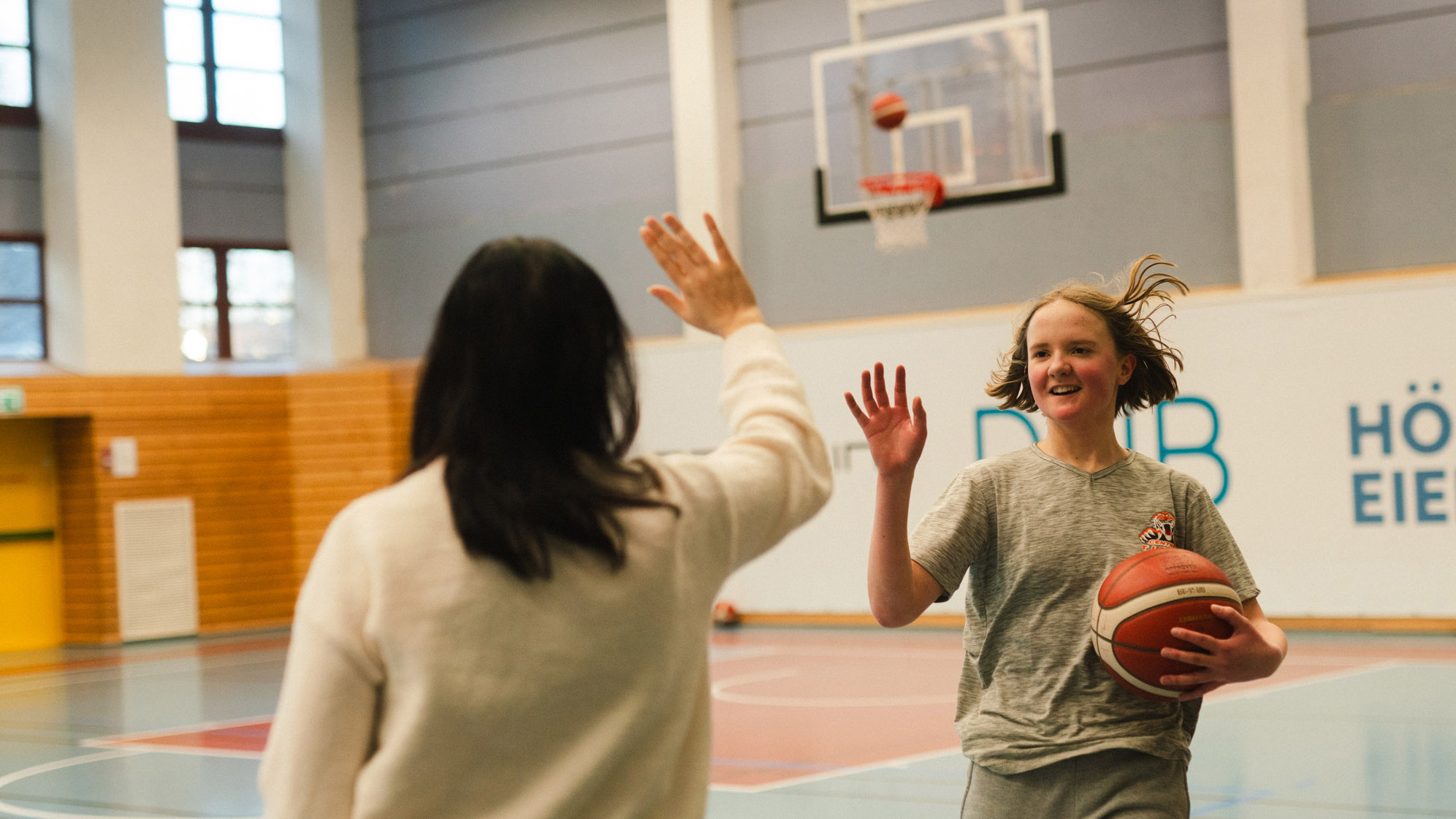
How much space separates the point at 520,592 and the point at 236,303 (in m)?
14.8

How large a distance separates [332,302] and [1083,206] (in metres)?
7.91

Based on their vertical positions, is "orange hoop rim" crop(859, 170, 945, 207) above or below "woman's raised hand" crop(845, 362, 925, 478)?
above

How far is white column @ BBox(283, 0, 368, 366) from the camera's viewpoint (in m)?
15.3

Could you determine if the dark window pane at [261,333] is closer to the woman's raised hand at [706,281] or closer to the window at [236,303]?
the window at [236,303]

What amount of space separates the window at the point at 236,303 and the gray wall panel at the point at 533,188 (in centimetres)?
121

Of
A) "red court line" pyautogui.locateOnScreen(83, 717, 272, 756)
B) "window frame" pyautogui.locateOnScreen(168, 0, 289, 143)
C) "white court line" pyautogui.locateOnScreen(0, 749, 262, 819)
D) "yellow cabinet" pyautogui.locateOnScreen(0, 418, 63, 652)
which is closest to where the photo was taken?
"white court line" pyautogui.locateOnScreen(0, 749, 262, 819)

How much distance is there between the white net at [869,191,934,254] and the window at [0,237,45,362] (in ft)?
26.3

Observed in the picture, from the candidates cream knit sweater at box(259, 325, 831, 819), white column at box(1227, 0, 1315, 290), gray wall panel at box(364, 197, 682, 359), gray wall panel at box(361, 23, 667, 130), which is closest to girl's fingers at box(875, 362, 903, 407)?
cream knit sweater at box(259, 325, 831, 819)

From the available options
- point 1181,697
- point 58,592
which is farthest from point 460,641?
point 58,592

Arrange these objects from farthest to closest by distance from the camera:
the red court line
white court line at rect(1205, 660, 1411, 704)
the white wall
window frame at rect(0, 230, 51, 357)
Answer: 1. window frame at rect(0, 230, 51, 357)
2. the white wall
3. white court line at rect(1205, 660, 1411, 704)
4. the red court line

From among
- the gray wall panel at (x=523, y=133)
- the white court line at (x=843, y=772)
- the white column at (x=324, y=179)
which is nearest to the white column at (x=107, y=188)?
the white column at (x=324, y=179)

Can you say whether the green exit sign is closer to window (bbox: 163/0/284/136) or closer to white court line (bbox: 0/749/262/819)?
window (bbox: 163/0/284/136)

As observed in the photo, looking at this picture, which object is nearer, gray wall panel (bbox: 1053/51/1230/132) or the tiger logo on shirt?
the tiger logo on shirt

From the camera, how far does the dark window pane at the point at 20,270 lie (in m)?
13.8
